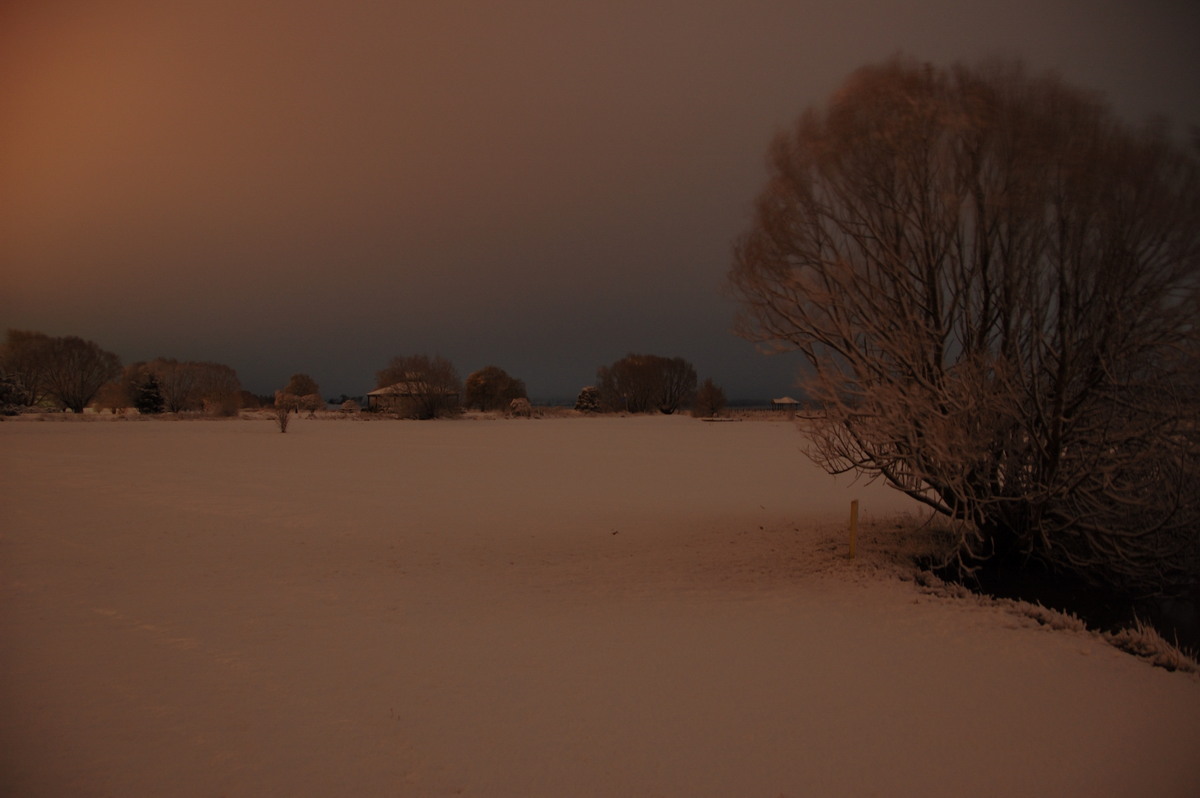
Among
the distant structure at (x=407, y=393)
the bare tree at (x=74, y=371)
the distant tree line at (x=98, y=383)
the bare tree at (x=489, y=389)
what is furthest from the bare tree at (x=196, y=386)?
the bare tree at (x=489, y=389)

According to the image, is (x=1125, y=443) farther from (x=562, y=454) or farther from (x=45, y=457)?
(x=45, y=457)

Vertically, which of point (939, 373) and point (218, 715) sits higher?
point (939, 373)

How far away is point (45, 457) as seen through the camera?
60.8 ft

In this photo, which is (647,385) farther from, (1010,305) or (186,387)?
(1010,305)

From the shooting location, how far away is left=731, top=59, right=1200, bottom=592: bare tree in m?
5.88

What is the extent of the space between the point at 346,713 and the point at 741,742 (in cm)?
258

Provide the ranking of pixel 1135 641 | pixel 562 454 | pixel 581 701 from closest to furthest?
pixel 581 701 → pixel 1135 641 → pixel 562 454

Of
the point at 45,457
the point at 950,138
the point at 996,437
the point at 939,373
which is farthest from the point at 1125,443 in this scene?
the point at 45,457

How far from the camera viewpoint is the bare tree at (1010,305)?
5.88 m

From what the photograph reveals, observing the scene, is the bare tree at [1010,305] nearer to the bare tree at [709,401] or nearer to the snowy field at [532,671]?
the snowy field at [532,671]

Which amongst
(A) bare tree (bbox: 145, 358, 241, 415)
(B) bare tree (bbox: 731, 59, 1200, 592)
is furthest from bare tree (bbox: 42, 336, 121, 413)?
(B) bare tree (bbox: 731, 59, 1200, 592)

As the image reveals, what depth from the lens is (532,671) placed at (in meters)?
4.94

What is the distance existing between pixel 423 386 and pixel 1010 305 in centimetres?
4694

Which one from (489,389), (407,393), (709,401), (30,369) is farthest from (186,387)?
(709,401)
